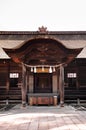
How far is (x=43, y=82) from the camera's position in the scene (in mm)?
17141

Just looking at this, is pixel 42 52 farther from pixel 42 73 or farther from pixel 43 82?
pixel 43 82

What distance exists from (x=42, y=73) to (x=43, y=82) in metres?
0.78

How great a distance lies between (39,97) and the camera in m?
15.0

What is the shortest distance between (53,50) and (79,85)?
15.3 feet

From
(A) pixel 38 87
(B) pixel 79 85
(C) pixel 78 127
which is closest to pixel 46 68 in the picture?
(A) pixel 38 87

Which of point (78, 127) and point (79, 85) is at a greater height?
point (79, 85)

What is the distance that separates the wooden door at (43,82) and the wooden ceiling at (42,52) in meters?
1.79

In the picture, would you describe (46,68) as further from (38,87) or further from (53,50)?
(38,87)

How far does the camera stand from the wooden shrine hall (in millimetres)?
13820

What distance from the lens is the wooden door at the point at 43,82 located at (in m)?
17.1
